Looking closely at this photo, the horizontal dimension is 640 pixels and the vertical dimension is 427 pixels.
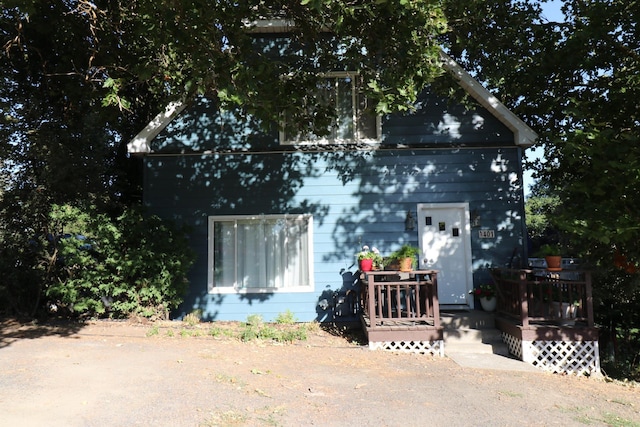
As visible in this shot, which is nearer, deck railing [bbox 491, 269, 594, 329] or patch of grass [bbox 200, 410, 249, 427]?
patch of grass [bbox 200, 410, 249, 427]

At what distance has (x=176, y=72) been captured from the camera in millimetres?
7309

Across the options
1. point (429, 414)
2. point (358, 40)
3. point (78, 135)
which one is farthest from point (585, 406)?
point (78, 135)

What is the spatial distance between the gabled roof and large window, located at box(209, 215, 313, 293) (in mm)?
2149

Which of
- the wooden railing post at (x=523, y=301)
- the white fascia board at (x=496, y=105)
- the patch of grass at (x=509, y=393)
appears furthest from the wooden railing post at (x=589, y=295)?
the white fascia board at (x=496, y=105)

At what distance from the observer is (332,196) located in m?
8.98

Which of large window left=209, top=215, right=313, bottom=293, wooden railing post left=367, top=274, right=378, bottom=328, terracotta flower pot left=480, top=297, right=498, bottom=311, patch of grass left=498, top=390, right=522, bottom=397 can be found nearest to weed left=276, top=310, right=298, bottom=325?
large window left=209, top=215, right=313, bottom=293

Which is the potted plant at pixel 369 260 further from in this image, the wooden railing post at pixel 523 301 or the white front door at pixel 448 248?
the wooden railing post at pixel 523 301

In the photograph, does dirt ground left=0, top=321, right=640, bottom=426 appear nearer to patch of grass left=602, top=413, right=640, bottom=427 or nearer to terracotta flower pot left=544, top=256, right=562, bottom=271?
patch of grass left=602, top=413, right=640, bottom=427

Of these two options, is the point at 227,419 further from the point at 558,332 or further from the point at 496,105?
the point at 496,105

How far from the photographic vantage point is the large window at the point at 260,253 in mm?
8922

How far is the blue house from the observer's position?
876 cm

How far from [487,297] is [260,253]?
14.9 ft

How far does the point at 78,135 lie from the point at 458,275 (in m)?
8.16

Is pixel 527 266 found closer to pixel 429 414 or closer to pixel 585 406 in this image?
pixel 585 406
